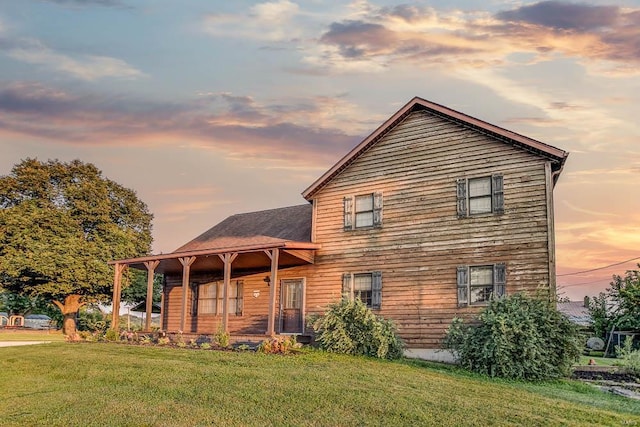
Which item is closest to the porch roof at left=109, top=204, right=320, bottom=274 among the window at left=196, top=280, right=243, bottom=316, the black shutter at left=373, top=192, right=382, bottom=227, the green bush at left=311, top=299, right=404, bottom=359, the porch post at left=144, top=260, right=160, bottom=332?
the porch post at left=144, top=260, right=160, bottom=332

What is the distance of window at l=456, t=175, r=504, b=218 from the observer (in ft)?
62.7

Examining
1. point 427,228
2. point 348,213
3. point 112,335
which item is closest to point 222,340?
point 112,335

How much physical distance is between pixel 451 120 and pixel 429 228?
3.43 meters

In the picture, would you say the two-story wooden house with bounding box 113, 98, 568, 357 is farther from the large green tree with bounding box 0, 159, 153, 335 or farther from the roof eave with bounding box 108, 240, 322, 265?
the large green tree with bounding box 0, 159, 153, 335

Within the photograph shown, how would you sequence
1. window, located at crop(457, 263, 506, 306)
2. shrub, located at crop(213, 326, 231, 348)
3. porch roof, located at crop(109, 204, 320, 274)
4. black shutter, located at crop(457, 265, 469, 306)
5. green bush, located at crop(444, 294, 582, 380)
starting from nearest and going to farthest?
green bush, located at crop(444, 294, 582, 380)
window, located at crop(457, 263, 506, 306)
black shutter, located at crop(457, 265, 469, 306)
shrub, located at crop(213, 326, 231, 348)
porch roof, located at crop(109, 204, 320, 274)

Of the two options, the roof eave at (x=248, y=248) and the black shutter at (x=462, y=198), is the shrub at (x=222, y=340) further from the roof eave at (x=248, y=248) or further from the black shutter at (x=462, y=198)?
the black shutter at (x=462, y=198)

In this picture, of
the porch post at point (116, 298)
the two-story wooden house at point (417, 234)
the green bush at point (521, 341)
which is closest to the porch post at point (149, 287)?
the two-story wooden house at point (417, 234)

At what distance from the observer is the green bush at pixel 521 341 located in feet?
51.8

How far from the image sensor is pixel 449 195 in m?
20.0

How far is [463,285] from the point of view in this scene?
19.3 meters

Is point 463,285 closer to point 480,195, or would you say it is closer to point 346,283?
point 480,195

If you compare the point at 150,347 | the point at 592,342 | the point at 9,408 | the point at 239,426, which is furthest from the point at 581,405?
the point at 592,342

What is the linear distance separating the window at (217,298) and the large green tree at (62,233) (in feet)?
45.3

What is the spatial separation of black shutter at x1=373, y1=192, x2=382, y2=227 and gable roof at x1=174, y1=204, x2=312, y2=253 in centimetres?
321
